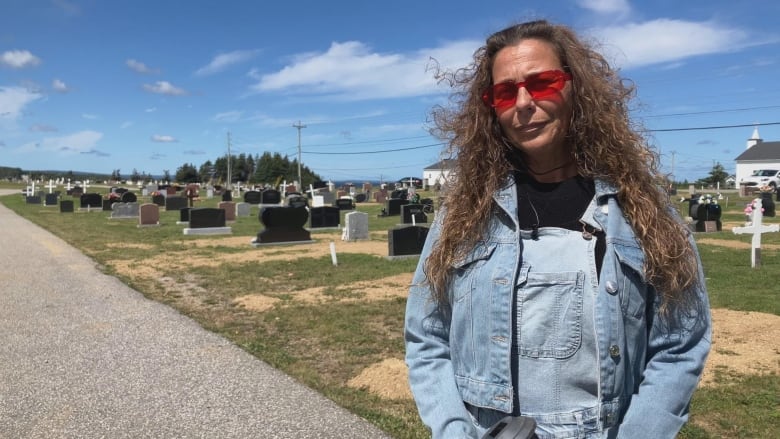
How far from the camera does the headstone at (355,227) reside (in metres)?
16.3

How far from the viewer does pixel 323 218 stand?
784 inches

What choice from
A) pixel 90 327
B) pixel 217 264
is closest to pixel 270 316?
pixel 90 327

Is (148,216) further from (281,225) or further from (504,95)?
(504,95)

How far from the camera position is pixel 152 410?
4270 millimetres

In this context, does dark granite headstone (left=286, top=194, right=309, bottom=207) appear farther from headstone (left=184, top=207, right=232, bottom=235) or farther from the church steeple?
the church steeple

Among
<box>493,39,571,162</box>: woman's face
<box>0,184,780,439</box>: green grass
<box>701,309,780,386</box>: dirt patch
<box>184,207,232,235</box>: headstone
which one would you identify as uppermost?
<box>493,39,571,162</box>: woman's face

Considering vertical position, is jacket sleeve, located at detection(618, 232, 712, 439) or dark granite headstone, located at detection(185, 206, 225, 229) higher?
jacket sleeve, located at detection(618, 232, 712, 439)

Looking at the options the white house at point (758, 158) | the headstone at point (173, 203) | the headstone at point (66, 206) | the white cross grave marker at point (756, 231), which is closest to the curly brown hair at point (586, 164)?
the white cross grave marker at point (756, 231)

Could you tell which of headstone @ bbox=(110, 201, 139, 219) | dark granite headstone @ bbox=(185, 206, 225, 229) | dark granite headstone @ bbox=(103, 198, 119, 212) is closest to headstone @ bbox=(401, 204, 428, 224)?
dark granite headstone @ bbox=(185, 206, 225, 229)

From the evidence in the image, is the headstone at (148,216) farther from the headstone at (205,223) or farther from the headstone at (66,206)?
the headstone at (66,206)

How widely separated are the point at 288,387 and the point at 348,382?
0.50 meters

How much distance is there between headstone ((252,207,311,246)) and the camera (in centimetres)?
1550

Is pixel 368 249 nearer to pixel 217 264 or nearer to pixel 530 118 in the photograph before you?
pixel 217 264

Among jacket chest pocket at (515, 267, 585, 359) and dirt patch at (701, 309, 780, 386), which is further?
dirt patch at (701, 309, 780, 386)
